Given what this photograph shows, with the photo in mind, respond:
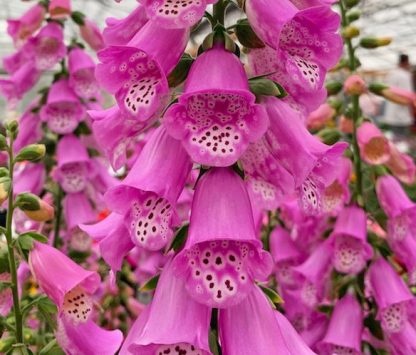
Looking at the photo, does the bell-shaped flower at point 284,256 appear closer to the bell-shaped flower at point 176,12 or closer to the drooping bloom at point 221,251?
the drooping bloom at point 221,251

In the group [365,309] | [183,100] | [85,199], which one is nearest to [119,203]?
[183,100]

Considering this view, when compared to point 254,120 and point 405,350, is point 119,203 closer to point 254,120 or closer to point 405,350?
point 254,120

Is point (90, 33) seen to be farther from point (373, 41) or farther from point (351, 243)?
point (351, 243)

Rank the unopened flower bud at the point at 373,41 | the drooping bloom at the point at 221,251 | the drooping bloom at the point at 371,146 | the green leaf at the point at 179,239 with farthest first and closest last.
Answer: the unopened flower bud at the point at 373,41 → the drooping bloom at the point at 371,146 → the green leaf at the point at 179,239 → the drooping bloom at the point at 221,251

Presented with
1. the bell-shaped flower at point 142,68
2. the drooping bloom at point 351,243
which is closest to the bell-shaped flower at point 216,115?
the bell-shaped flower at point 142,68

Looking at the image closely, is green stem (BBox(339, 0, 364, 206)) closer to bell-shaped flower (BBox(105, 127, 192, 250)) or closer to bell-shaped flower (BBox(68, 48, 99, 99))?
bell-shaped flower (BBox(68, 48, 99, 99))
